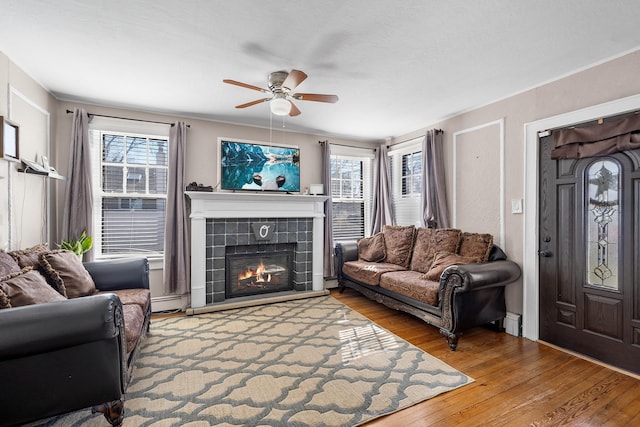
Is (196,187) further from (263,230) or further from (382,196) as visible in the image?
(382,196)

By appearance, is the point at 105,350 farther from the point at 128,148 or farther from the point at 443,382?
the point at 128,148

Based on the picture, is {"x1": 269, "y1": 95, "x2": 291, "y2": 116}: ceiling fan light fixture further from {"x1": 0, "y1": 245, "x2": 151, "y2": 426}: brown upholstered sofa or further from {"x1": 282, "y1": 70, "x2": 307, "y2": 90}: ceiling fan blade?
{"x1": 0, "y1": 245, "x2": 151, "y2": 426}: brown upholstered sofa

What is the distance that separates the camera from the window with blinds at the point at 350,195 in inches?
193

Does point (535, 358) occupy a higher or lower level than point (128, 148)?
lower

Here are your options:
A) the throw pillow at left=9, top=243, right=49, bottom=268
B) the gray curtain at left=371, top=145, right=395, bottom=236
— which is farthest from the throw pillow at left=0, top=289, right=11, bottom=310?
the gray curtain at left=371, top=145, right=395, bottom=236

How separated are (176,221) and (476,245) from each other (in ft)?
11.6

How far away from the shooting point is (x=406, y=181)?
4.70 metres

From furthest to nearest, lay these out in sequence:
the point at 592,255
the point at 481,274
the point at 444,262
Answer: the point at 444,262 < the point at 481,274 < the point at 592,255

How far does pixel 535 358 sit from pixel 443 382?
102 cm

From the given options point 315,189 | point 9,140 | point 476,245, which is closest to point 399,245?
point 476,245

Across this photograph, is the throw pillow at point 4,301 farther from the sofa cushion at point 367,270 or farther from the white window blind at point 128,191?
the sofa cushion at point 367,270

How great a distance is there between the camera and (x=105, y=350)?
5.04 ft

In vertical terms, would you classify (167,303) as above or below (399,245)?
below

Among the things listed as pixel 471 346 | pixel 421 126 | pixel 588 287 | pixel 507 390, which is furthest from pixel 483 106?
pixel 507 390
